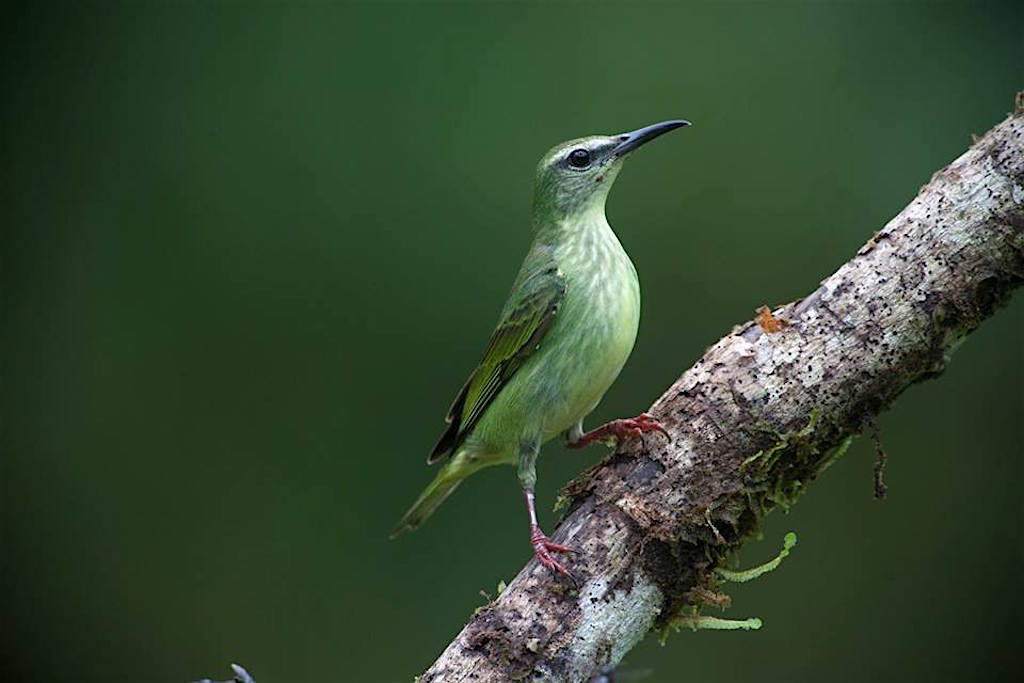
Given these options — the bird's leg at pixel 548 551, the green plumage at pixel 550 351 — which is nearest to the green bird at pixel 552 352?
the green plumage at pixel 550 351

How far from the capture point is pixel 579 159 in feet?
15.2

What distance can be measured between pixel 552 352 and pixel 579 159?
88 cm

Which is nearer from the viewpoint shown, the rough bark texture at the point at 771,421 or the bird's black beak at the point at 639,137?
the rough bark texture at the point at 771,421

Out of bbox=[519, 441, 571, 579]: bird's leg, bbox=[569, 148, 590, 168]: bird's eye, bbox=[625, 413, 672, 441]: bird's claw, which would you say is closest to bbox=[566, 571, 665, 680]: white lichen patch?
bbox=[519, 441, 571, 579]: bird's leg

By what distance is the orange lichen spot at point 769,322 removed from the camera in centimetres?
356

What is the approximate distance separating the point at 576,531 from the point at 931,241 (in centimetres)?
135

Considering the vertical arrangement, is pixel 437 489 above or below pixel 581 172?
below

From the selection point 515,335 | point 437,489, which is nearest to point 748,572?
point 515,335

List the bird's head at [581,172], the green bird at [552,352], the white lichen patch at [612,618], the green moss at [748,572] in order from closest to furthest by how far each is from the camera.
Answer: the white lichen patch at [612,618] → the green moss at [748,572] → the green bird at [552,352] → the bird's head at [581,172]

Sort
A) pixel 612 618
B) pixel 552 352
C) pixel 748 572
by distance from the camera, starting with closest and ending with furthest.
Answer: pixel 612 618 → pixel 748 572 → pixel 552 352

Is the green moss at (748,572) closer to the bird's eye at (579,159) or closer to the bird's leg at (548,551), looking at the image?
the bird's leg at (548,551)

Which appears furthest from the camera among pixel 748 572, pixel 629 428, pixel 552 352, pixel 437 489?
pixel 437 489

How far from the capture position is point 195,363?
730 centimetres

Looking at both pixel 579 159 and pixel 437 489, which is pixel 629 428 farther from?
→ pixel 579 159
